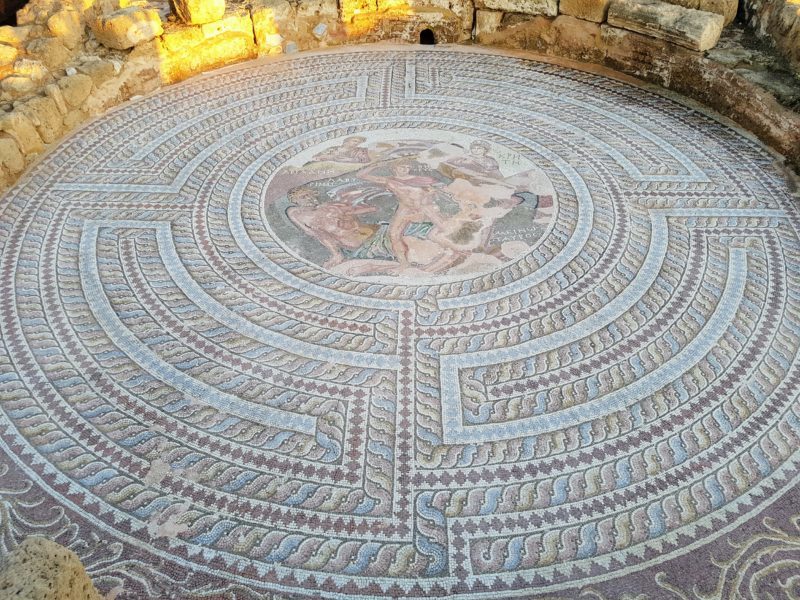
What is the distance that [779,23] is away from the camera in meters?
6.66

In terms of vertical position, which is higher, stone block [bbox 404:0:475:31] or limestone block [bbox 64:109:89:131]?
stone block [bbox 404:0:475:31]

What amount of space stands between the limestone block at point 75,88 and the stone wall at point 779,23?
675 cm

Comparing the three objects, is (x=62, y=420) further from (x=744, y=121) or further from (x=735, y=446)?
(x=744, y=121)

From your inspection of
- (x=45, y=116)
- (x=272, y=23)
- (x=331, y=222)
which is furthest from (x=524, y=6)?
(x=45, y=116)

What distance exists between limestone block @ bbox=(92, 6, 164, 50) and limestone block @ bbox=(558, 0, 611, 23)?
4446mm

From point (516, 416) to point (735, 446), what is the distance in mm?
1147

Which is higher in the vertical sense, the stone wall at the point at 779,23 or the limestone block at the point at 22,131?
the stone wall at the point at 779,23

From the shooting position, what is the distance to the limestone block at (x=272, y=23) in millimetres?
7707

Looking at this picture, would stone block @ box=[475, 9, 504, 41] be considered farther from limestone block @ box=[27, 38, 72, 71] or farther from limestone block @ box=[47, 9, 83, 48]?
limestone block @ box=[27, 38, 72, 71]

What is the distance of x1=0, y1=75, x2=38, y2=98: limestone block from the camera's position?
20.2 feet

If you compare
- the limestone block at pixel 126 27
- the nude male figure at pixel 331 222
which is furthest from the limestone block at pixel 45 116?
the nude male figure at pixel 331 222

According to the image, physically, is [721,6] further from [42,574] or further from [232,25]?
[42,574]

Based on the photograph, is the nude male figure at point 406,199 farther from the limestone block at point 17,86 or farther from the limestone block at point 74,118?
the limestone block at point 17,86

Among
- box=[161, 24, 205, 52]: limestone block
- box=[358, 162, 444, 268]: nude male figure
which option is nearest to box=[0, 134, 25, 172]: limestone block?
box=[161, 24, 205, 52]: limestone block
